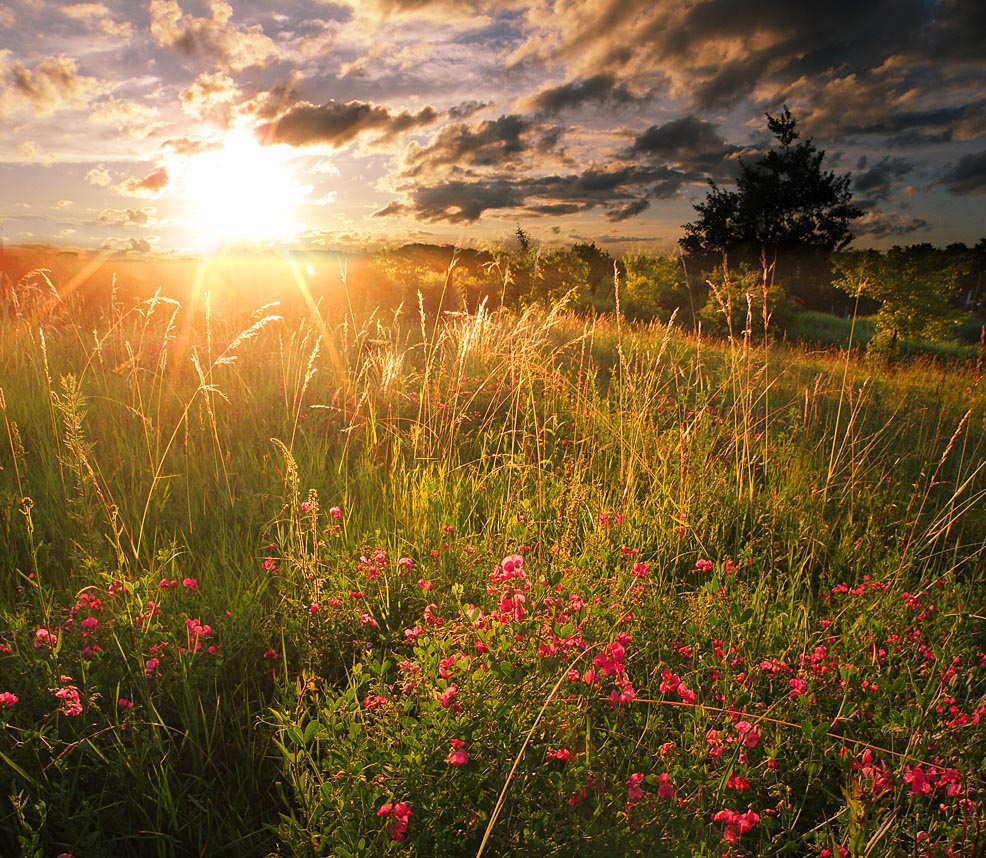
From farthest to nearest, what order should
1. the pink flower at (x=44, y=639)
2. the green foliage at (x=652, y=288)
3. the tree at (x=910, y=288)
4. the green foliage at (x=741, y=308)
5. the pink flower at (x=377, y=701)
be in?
the green foliage at (x=652, y=288) < the green foliage at (x=741, y=308) < the tree at (x=910, y=288) < the pink flower at (x=44, y=639) < the pink flower at (x=377, y=701)

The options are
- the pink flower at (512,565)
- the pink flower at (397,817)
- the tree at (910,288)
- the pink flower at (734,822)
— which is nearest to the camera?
the pink flower at (397,817)

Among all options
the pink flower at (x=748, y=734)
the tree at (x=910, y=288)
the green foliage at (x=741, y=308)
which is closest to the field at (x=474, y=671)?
the pink flower at (x=748, y=734)

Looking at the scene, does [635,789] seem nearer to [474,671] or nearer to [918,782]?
[474,671]

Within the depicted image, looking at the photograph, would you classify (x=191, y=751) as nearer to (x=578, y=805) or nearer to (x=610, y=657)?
(x=578, y=805)

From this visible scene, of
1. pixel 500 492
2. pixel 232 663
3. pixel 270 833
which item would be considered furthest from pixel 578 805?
pixel 500 492

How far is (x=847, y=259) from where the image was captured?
15.5 metres

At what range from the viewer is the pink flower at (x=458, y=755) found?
1.30 metres

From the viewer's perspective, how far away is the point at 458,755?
4.29 ft

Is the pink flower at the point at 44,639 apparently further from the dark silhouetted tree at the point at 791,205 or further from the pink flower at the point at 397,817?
the dark silhouetted tree at the point at 791,205

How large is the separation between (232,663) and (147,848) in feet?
1.99

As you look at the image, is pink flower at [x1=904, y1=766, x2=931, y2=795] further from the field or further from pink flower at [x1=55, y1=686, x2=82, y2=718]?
pink flower at [x1=55, y1=686, x2=82, y2=718]

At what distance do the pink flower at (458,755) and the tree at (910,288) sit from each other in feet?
52.1

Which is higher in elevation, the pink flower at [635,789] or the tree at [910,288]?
the tree at [910,288]

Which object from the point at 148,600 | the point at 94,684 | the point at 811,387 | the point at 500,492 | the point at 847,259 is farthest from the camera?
the point at 847,259
